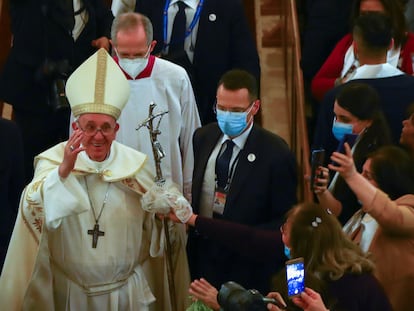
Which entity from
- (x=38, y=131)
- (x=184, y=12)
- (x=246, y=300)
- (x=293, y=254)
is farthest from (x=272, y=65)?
(x=246, y=300)

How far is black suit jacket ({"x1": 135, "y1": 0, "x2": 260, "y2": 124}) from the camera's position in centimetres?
798

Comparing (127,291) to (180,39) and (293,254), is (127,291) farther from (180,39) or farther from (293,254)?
(180,39)

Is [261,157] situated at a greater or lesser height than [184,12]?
lesser

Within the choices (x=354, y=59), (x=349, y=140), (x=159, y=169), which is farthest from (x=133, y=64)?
(x=349, y=140)

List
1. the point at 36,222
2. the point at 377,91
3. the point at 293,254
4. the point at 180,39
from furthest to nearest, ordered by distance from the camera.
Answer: the point at 180,39
the point at 377,91
the point at 36,222
the point at 293,254

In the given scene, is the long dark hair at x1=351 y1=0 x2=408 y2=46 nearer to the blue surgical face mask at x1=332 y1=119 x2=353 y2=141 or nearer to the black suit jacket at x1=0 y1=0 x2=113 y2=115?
the blue surgical face mask at x1=332 y1=119 x2=353 y2=141

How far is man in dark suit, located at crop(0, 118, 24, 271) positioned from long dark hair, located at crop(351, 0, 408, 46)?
7.74 ft

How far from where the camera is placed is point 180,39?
796 cm

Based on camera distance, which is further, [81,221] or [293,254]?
[81,221]

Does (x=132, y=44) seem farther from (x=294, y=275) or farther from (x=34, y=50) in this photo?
(x=294, y=275)

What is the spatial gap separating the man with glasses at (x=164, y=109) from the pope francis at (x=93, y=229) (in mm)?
759

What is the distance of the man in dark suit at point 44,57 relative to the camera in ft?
25.4

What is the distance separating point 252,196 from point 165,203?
1.72ft

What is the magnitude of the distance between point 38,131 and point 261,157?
2247mm
